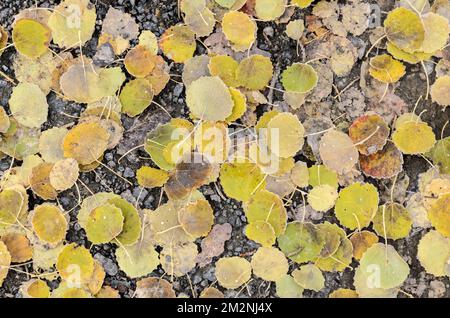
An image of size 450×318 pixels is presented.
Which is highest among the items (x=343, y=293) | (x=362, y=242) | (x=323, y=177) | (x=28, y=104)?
(x=28, y=104)

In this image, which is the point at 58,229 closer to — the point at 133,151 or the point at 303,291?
the point at 133,151

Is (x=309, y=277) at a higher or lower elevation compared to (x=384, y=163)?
lower

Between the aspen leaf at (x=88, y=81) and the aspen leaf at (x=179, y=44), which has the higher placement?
the aspen leaf at (x=179, y=44)

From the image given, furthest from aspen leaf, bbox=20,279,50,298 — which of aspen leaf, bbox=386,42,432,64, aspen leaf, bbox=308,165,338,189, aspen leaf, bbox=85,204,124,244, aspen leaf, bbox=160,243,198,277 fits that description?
aspen leaf, bbox=386,42,432,64

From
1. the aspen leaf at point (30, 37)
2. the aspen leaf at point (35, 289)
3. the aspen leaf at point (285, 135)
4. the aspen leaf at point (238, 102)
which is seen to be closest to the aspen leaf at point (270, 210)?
the aspen leaf at point (285, 135)

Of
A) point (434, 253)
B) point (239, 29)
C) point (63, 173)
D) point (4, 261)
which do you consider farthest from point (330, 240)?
point (4, 261)

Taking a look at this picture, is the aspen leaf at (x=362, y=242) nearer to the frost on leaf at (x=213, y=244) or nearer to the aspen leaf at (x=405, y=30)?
the frost on leaf at (x=213, y=244)

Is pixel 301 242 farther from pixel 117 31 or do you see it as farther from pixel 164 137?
pixel 117 31

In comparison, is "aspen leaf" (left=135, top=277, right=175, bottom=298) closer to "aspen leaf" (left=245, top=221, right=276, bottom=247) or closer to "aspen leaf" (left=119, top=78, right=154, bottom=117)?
"aspen leaf" (left=245, top=221, right=276, bottom=247)
